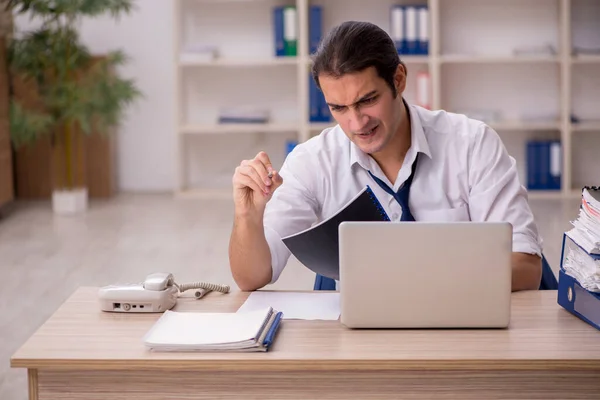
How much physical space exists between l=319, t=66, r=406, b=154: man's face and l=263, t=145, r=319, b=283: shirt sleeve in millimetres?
226

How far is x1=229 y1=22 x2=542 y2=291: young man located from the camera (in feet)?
6.72

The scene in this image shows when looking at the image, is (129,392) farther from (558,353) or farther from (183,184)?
(183,184)

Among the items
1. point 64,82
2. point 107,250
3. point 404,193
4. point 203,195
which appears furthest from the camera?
point 203,195

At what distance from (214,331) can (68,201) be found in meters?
4.85

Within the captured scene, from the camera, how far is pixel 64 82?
6.21 m

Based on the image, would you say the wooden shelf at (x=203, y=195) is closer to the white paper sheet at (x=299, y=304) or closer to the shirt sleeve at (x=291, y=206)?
the shirt sleeve at (x=291, y=206)

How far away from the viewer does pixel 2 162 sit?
6281 millimetres

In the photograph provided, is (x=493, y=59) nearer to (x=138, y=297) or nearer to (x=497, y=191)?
(x=497, y=191)

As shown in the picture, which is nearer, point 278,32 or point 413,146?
point 413,146

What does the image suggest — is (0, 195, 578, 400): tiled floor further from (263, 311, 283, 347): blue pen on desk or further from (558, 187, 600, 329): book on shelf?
(558, 187, 600, 329): book on shelf

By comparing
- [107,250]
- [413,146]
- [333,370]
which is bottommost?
[107,250]

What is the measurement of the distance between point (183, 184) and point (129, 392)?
5467mm

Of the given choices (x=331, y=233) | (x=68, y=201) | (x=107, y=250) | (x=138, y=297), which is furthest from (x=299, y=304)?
(x=68, y=201)

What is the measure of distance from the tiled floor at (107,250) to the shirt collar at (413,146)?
1412mm
